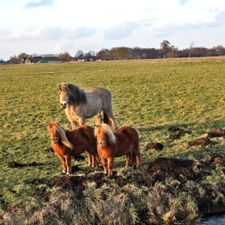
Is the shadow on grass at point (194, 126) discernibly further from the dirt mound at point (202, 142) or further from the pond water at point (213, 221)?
the pond water at point (213, 221)

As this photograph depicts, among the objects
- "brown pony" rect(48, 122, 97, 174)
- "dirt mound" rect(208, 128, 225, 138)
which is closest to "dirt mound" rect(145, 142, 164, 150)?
"dirt mound" rect(208, 128, 225, 138)

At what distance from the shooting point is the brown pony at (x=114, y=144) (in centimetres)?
1061

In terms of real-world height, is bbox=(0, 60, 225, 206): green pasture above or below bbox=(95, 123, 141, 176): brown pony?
below

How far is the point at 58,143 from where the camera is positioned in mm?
10969

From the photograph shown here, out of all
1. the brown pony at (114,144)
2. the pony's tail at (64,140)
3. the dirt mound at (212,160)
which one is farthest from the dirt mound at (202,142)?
the pony's tail at (64,140)

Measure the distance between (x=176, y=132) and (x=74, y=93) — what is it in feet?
11.6

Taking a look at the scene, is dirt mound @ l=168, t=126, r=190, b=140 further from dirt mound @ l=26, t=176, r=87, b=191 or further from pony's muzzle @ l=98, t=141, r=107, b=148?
dirt mound @ l=26, t=176, r=87, b=191

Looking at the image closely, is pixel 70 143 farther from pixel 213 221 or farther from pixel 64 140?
pixel 213 221

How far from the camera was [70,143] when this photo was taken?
1102cm

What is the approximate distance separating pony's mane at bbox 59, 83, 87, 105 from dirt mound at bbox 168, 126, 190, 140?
3014mm

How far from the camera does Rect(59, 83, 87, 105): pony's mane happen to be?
14.3 m

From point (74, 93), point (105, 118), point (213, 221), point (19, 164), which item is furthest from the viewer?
point (105, 118)

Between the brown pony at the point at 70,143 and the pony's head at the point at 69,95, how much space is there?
2979 mm

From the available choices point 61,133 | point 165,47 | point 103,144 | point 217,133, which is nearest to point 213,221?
point 103,144
